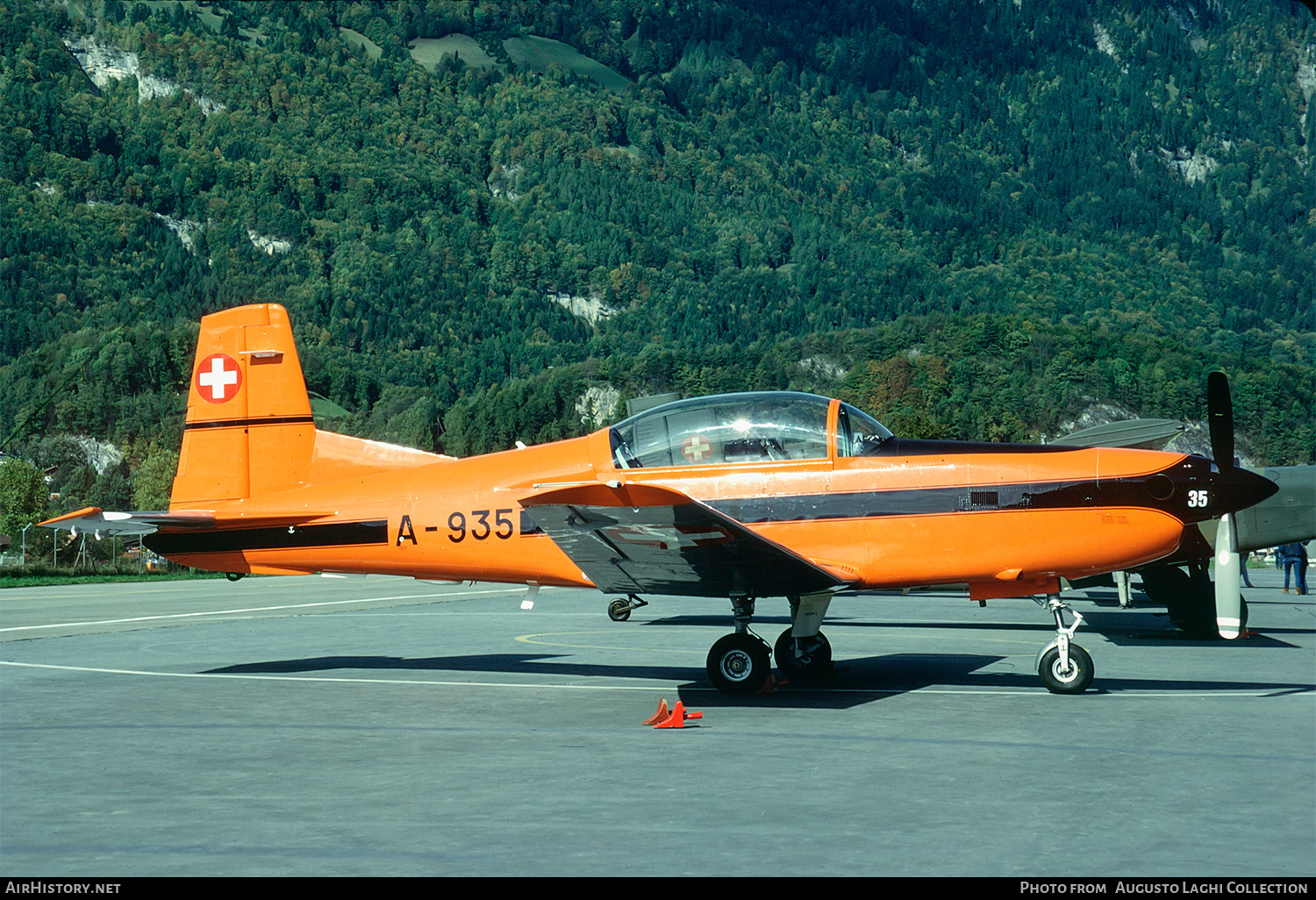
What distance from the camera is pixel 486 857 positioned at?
554cm

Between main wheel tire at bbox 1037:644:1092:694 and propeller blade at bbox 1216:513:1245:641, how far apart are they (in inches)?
45.5

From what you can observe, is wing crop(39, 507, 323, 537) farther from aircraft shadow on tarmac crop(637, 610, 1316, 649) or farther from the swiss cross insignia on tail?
aircraft shadow on tarmac crop(637, 610, 1316, 649)

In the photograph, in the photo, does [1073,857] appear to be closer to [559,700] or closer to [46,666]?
[559,700]

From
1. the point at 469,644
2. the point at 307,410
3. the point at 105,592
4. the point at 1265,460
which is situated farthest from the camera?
the point at 1265,460

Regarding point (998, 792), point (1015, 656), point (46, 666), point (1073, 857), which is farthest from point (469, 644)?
point (1073, 857)

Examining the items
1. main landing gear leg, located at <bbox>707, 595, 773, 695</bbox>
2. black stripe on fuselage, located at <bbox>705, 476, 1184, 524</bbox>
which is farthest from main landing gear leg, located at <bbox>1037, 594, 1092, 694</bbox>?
main landing gear leg, located at <bbox>707, 595, 773, 695</bbox>

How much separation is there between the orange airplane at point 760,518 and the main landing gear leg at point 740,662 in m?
0.02

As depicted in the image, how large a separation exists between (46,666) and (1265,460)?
433ft

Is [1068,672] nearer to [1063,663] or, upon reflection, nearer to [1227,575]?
[1063,663]

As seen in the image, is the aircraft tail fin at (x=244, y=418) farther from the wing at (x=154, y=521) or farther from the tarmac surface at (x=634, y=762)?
the tarmac surface at (x=634, y=762)

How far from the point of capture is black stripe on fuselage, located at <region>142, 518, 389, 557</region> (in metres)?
12.0

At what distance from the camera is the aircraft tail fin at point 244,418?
12734mm

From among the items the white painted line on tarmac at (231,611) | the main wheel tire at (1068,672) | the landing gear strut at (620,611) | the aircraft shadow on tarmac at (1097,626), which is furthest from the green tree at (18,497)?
the main wheel tire at (1068,672)
